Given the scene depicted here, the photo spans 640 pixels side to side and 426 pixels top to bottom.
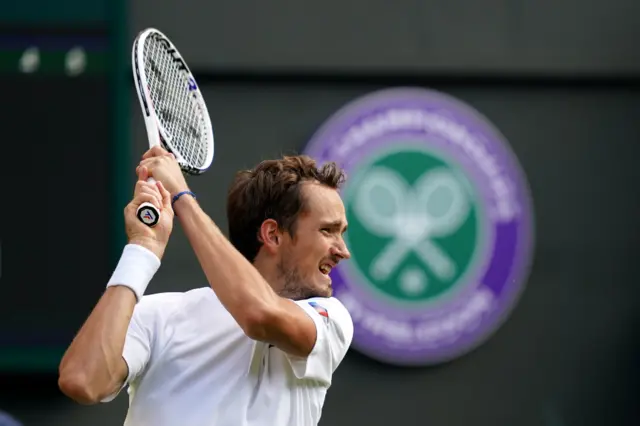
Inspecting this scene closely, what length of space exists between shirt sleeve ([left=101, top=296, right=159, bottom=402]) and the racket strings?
0.43 metres

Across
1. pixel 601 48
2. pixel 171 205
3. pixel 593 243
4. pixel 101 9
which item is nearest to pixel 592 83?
pixel 601 48

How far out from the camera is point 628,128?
678 centimetres

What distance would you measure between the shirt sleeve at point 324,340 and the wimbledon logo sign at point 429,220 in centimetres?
326

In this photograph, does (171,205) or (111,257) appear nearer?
(171,205)

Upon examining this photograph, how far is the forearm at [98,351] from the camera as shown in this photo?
272 cm

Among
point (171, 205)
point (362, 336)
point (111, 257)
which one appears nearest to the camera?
point (171, 205)

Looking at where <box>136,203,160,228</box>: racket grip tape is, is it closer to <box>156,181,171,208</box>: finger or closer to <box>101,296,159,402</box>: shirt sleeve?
<box>156,181,171,208</box>: finger

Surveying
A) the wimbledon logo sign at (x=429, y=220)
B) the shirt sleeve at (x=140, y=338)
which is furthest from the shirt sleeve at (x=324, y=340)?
the wimbledon logo sign at (x=429, y=220)

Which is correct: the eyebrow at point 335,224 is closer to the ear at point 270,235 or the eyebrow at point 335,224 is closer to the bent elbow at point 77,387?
the ear at point 270,235

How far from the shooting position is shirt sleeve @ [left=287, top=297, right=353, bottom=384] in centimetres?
305

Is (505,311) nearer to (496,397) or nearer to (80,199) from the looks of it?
(496,397)

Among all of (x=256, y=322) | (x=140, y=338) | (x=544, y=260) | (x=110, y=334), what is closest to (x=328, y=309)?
(x=256, y=322)

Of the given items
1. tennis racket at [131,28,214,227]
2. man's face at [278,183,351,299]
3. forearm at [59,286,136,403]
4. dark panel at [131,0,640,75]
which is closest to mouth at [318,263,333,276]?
man's face at [278,183,351,299]

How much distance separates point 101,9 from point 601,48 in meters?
2.53
